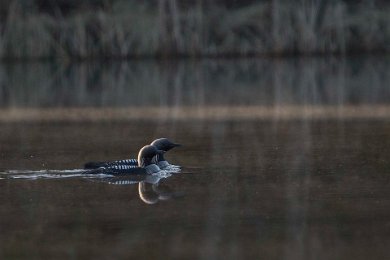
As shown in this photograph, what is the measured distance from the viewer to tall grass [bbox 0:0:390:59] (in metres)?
29.7

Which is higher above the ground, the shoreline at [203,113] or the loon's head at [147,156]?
the shoreline at [203,113]

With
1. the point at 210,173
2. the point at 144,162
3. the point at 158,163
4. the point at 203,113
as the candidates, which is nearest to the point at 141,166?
the point at 144,162

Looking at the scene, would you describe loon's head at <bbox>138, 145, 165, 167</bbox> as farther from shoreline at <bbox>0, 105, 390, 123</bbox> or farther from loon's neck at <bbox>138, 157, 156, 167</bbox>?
shoreline at <bbox>0, 105, 390, 123</bbox>

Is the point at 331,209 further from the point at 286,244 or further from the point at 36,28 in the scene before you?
the point at 36,28

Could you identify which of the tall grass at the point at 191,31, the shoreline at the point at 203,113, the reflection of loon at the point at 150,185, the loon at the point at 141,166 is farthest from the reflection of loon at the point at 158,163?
the tall grass at the point at 191,31

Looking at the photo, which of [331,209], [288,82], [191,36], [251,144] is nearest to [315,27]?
[191,36]

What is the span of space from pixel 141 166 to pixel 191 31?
1851cm

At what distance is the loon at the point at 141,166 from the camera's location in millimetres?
11328

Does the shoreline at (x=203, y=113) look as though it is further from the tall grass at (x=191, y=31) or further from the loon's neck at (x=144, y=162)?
the tall grass at (x=191, y=31)

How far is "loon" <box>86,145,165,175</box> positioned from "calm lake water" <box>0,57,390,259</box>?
0.64 ft

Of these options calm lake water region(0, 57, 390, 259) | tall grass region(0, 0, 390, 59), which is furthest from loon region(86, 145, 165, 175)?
tall grass region(0, 0, 390, 59)

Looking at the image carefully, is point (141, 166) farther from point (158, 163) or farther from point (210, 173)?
point (210, 173)

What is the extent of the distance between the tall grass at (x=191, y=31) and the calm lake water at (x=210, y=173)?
22.7ft

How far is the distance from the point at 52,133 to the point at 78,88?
7.78 metres
